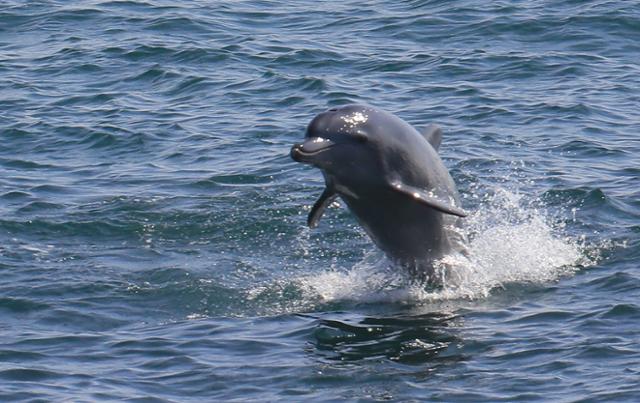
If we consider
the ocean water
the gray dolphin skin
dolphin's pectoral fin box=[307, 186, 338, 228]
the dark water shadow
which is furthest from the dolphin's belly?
the dark water shadow

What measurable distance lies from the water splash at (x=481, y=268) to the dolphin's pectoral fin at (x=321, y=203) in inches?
41.2

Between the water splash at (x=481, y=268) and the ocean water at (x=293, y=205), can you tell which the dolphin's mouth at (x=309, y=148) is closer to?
the ocean water at (x=293, y=205)

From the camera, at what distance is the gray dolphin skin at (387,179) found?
622 inches

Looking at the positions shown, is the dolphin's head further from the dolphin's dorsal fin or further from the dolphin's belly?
the dolphin's dorsal fin

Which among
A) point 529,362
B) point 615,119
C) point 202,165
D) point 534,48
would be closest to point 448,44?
point 534,48

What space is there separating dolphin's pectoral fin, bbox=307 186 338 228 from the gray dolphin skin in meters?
0.01

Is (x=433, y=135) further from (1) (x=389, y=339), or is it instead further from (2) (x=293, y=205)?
(2) (x=293, y=205)

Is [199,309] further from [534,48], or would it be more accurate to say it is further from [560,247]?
[534,48]

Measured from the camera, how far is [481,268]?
17438mm

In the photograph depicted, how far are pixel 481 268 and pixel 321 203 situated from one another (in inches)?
92.3

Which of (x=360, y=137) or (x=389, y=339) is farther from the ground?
(x=360, y=137)

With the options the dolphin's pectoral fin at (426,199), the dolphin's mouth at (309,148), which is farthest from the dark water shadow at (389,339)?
the dolphin's mouth at (309,148)

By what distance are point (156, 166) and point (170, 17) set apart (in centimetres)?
960

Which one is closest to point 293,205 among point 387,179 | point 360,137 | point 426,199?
point 387,179
